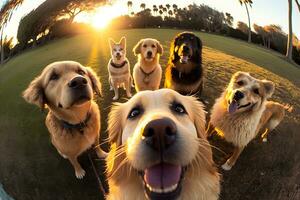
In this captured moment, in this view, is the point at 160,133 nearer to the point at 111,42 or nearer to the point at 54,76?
Answer: the point at 54,76

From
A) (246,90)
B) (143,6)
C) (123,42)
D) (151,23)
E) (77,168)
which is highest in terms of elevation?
(143,6)

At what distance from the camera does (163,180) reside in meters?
2.98

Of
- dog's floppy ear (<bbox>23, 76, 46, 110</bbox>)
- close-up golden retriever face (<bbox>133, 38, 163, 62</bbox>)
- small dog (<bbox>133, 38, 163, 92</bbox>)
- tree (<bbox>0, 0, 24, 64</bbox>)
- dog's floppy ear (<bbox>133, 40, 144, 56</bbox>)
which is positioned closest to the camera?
dog's floppy ear (<bbox>23, 76, 46, 110</bbox>)

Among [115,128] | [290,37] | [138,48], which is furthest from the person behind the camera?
[138,48]

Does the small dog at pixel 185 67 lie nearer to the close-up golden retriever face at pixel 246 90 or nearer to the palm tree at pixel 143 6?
the close-up golden retriever face at pixel 246 90

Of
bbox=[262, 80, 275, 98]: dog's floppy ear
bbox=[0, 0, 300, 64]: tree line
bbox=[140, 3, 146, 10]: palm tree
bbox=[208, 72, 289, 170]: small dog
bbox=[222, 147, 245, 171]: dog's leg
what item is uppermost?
bbox=[140, 3, 146, 10]: palm tree

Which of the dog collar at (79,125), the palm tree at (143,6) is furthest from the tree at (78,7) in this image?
the dog collar at (79,125)

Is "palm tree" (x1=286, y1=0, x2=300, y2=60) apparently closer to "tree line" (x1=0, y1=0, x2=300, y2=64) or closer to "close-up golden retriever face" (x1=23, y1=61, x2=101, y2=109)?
"tree line" (x1=0, y1=0, x2=300, y2=64)

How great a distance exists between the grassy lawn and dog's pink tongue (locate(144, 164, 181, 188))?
288 cm

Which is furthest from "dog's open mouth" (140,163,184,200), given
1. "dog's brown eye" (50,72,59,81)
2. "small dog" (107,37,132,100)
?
"small dog" (107,37,132,100)

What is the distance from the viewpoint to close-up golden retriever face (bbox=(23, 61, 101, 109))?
185 inches

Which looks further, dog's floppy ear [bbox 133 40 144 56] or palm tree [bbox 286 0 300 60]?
dog's floppy ear [bbox 133 40 144 56]

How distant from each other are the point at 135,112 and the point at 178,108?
506 millimetres

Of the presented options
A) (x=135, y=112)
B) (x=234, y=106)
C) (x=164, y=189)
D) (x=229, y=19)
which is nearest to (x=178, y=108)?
(x=135, y=112)
